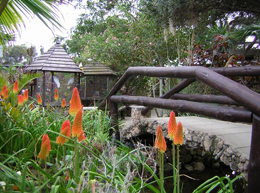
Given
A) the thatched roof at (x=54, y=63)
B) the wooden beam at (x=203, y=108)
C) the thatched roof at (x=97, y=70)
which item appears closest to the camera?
the wooden beam at (x=203, y=108)

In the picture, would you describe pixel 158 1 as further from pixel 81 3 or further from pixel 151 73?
pixel 81 3

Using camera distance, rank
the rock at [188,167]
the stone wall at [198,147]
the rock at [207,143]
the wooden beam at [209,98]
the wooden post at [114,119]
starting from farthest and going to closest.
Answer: the rock at [188,167] < the wooden post at [114,119] < the wooden beam at [209,98] < the rock at [207,143] < the stone wall at [198,147]

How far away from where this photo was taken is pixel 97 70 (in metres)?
8.06

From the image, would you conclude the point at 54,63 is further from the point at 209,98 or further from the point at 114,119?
the point at 209,98

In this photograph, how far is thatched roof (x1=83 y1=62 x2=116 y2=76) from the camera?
7953 millimetres

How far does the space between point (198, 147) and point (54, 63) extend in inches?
189

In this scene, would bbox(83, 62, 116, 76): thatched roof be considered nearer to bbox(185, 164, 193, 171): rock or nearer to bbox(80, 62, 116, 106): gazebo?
bbox(80, 62, 116, 106): gazebo

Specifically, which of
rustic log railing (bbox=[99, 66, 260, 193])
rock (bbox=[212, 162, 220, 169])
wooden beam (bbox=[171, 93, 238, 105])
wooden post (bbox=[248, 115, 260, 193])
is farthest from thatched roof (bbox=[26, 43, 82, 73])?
wooden post (bbox=[248, 115, 260, 193])

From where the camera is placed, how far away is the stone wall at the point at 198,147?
1.90 meters

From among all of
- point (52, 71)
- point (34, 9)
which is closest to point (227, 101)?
point (34, 9)

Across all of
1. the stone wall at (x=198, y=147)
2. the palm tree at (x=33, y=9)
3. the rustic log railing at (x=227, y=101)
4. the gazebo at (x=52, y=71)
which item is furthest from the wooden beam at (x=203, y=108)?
the gazebo at (x=52, y=71)

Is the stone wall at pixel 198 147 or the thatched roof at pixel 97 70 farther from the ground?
the thatched roof at pixel 97 70

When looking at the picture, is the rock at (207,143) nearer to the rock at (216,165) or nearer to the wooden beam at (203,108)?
the wooden beam at (203,108)

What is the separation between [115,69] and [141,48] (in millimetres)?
1405
